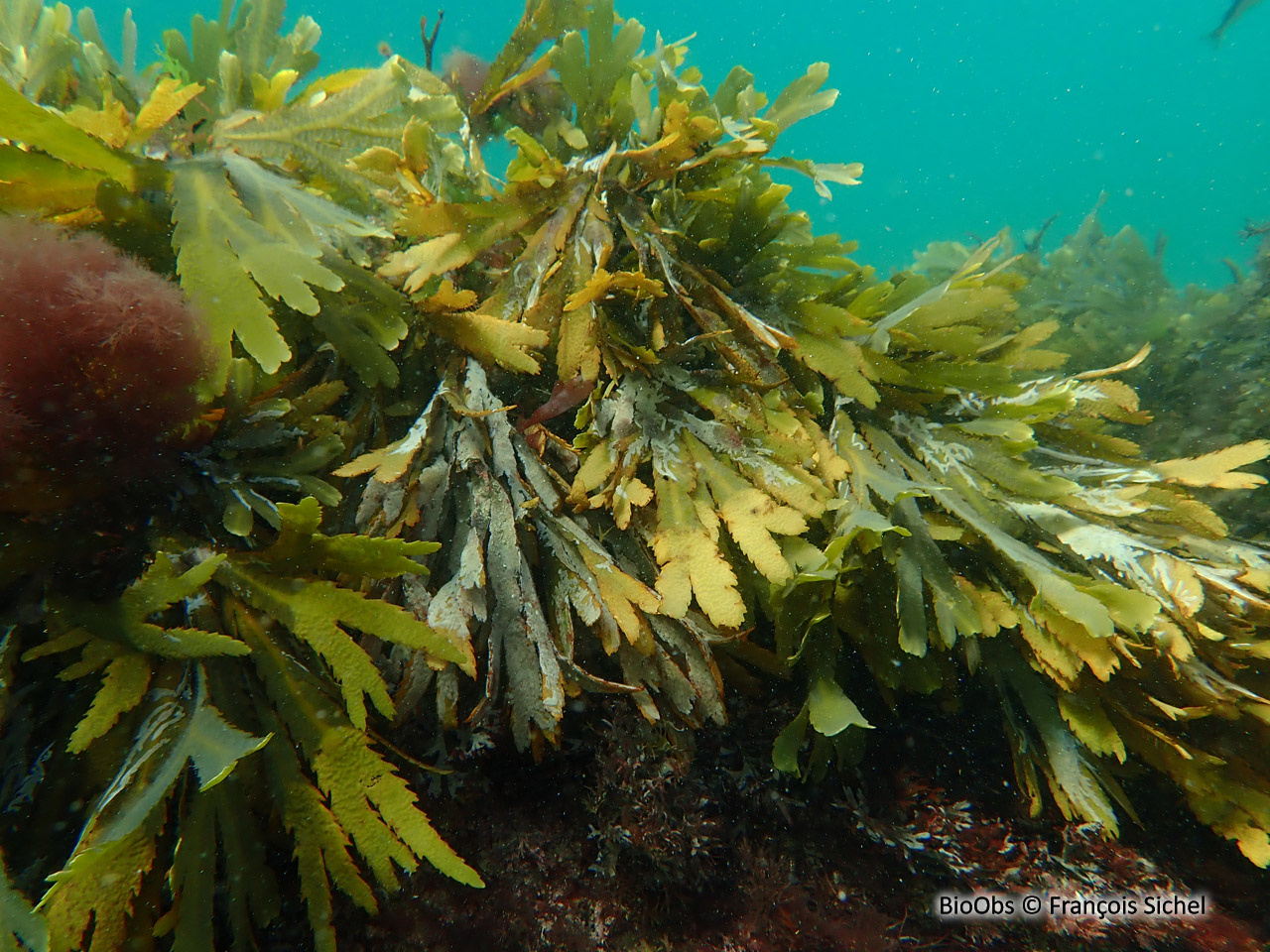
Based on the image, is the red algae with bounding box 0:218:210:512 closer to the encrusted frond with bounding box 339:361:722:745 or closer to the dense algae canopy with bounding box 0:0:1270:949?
the dense algae canopy with bounding box 0:0:1270:949

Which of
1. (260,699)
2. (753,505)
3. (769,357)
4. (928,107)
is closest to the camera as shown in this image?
(260,699)

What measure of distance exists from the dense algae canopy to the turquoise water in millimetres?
81723

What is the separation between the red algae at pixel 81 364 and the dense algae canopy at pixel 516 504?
8cm

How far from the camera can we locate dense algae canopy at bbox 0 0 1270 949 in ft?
3.79

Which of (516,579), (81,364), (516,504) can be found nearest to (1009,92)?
(516,504)

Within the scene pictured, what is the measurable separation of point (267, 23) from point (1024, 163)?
110417 millimetres

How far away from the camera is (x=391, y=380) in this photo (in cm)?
152

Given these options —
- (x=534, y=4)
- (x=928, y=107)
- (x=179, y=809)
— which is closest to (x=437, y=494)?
(x=179, y=809)

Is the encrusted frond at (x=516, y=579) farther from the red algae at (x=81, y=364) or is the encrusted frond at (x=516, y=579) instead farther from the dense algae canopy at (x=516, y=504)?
the red algae at (x=81, y=364)

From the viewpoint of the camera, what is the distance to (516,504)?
1.54 meters

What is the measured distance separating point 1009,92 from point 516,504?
126m

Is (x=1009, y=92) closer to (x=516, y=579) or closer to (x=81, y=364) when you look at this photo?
(x=516, y=579)

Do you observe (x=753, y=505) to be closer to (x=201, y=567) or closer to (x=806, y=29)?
(x=201, y=567)

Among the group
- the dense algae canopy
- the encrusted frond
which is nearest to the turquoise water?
the dense algae canopy
